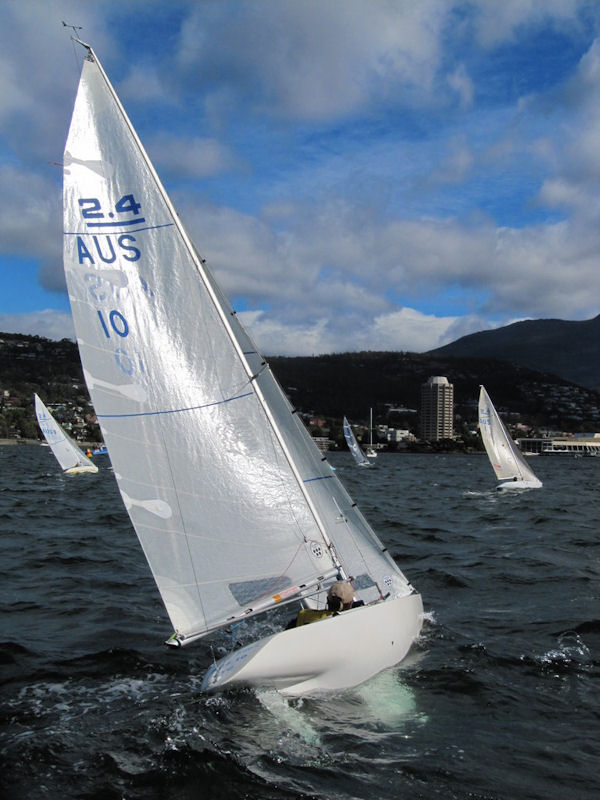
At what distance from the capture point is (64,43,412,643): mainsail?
714cm

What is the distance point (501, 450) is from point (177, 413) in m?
34.3

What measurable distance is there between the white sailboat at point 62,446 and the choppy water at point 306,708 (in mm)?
31033

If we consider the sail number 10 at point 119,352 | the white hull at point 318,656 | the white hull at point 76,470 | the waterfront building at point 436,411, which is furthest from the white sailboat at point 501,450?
the waterfront building at point 436,411

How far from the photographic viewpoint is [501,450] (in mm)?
39375

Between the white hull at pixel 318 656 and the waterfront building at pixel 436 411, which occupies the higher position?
the waterfront building at pixel 436 411

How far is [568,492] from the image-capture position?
38.2 meters

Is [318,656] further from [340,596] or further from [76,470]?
[76,470]

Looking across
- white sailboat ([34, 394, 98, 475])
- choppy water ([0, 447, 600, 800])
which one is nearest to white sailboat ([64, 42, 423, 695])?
choppy water ([0, 447, 600, 800])

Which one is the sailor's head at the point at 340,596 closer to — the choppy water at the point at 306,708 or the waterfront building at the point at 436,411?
the choppy water at the point at 306,708

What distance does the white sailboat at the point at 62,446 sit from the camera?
43594 millimetres

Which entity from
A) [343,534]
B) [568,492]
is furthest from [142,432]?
[568,492]

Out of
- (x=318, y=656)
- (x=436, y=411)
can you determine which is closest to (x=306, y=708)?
(x=318, y=656)

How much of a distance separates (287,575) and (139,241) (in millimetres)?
3472

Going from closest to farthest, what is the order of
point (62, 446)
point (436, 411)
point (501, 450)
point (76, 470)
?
point (501, 450) → point (62, 446) → point (76, 470) → point (436, 411)
